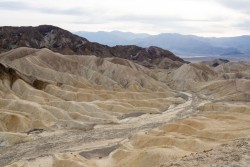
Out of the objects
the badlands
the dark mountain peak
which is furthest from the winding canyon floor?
the dark mountain peak

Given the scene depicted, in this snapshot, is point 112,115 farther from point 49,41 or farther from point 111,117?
point 49,41

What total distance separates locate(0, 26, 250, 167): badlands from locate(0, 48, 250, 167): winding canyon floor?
0.12 m

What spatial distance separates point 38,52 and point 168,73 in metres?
49.2

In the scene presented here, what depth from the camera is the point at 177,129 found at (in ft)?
185

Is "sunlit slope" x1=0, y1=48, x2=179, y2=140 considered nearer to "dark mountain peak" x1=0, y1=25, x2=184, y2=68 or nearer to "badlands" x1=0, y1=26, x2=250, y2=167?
"badlands" x1=0, y1=26, x2=250, y2=167

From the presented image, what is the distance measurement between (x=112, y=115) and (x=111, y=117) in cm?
288

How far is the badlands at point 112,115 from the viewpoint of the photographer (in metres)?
41.5

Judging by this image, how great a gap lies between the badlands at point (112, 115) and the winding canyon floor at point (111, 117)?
12 centimetres

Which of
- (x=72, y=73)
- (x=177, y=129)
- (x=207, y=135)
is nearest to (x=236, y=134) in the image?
(x=207, y=135)

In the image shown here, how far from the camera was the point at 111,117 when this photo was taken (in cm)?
7769

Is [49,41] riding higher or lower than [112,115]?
higher

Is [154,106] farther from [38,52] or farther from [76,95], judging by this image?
[38,52]

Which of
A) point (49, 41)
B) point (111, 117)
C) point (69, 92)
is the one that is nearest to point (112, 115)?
point (111, 117)

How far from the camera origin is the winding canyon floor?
4116cm
